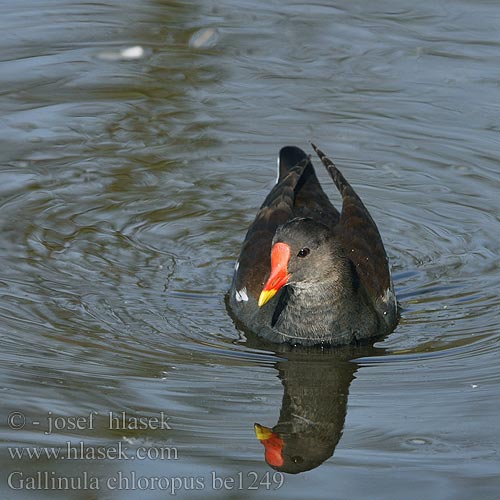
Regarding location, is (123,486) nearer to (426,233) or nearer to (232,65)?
(426,233)

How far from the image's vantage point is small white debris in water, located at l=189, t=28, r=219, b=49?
10250mm

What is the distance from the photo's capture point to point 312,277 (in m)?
6.47

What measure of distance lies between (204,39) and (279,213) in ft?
11.9

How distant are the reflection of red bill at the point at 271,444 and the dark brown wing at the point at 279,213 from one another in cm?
144

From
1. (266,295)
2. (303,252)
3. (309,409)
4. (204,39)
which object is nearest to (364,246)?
(303,252)

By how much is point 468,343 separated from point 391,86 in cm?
363

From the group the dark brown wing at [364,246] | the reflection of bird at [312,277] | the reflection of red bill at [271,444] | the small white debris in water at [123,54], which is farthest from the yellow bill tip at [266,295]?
the small white debris in water at [123,54]

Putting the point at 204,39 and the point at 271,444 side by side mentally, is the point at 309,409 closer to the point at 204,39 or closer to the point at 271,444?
the point at 271,444

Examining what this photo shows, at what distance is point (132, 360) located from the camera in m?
5.96

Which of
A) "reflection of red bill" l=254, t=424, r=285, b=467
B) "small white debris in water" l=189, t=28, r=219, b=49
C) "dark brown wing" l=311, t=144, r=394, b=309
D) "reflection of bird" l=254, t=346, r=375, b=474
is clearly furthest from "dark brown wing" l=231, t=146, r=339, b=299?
"small white debris in water" l=189, t=28, r=219, b=49

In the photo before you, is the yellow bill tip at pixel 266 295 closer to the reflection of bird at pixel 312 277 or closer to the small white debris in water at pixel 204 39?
the reflection of bird at pixel 312 277

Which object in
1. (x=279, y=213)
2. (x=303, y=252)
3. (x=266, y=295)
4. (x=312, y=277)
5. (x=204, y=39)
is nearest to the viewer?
(x=266, y=295)

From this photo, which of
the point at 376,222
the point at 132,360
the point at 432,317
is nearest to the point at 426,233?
the point at 376,222

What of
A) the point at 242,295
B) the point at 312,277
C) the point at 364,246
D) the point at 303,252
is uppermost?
the point at 303,252
